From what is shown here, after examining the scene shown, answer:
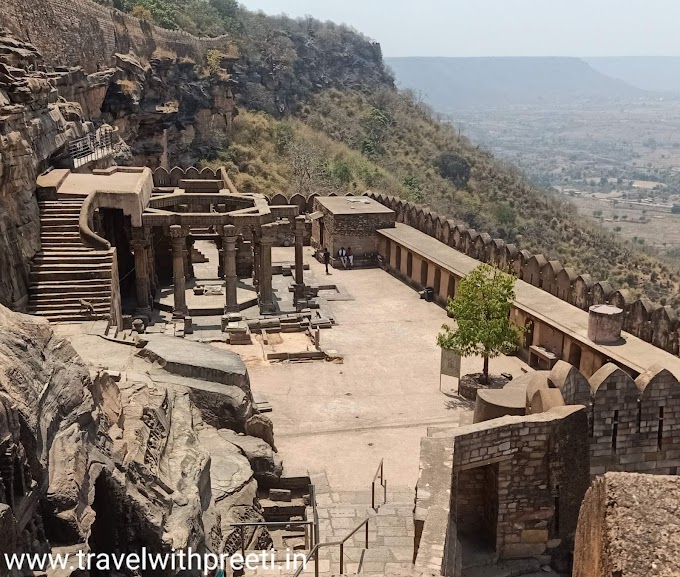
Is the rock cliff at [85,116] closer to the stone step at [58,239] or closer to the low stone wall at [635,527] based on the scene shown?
the stone step at [58,239]

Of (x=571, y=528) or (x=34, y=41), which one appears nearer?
(x=571, y=528)

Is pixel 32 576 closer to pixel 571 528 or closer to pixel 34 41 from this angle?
pixel 571 528

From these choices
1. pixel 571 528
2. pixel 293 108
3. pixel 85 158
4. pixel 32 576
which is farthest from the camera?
pixel 293 108

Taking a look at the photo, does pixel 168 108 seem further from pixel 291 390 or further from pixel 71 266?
pixel 291 390

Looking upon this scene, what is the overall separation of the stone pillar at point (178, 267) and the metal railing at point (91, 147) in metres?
6.46

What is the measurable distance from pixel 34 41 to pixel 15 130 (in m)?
16.5

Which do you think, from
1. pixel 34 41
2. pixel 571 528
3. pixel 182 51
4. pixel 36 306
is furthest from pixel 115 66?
pixel 571 528

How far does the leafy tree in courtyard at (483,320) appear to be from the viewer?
20578 millimetres

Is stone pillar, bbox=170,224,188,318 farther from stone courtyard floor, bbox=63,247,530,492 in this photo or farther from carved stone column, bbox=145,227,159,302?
carved stone column, bbox=145,227,159,302

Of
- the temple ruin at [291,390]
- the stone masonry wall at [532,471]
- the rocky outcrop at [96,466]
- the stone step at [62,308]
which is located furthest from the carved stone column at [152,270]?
the stone masonry wall at [532,471]

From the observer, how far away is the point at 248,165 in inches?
2373

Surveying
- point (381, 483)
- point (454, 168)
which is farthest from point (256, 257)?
point (454, 168)

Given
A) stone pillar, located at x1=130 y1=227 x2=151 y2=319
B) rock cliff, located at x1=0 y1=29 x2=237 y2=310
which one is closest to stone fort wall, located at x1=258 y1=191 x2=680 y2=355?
stone pillar, located at x1=130 y1=227 x2=151 y2=319

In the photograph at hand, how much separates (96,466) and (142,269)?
58.9 ft
